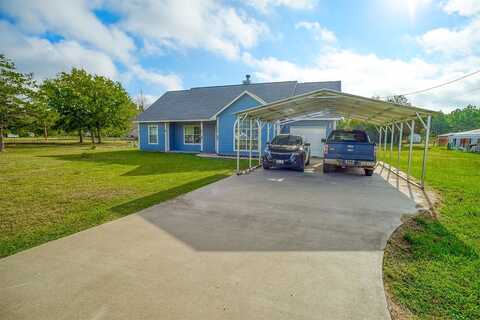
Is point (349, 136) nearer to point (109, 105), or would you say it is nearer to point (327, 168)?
point (327, 168)

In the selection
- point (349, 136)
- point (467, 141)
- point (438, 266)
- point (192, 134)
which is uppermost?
point (192, 134)

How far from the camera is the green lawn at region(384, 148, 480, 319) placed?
221 centimetres

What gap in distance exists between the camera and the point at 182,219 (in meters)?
4.49

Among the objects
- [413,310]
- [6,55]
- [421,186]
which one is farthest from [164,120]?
[413,310]

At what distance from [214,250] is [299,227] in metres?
1.70

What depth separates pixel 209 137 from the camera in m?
19.0

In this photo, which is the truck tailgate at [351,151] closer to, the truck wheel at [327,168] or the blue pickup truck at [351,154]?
the blue pickup truck at [351,154]

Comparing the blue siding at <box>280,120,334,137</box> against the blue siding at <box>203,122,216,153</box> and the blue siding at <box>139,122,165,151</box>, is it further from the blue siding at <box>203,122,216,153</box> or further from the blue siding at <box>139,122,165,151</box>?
the blue siding at <box>139,122,165,151</box>

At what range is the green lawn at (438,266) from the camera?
2.21m

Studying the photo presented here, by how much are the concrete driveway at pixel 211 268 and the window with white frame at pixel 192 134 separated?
14876 mm

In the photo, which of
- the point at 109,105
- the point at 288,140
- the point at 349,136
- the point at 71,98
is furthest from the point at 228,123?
the point at 71,98

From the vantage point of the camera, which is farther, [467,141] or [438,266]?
[467,141]

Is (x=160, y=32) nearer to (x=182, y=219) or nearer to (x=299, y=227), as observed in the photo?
(x=182, y=219)

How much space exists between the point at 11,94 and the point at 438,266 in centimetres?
2878
